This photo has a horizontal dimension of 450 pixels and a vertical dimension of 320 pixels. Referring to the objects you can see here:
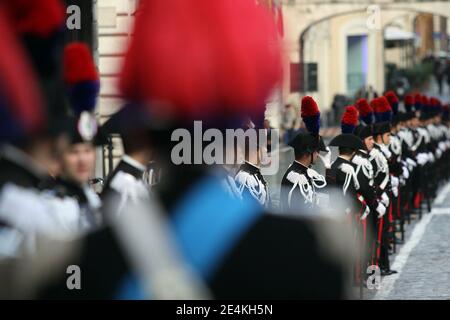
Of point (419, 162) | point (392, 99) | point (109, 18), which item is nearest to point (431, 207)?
point (419, 162)

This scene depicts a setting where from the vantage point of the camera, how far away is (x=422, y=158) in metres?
20.4

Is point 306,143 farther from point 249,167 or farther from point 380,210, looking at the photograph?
point 380,210

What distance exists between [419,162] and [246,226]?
1767 cm

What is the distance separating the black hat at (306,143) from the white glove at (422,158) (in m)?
9.26

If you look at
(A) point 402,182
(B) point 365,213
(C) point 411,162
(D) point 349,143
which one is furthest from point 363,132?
(C) point 411,162

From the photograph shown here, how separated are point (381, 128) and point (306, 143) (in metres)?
4.58

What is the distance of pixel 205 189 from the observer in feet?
8.29

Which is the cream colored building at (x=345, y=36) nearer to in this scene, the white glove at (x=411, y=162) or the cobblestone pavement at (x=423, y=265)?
the white glove at (x=411, y=162)

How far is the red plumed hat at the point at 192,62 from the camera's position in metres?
2.48

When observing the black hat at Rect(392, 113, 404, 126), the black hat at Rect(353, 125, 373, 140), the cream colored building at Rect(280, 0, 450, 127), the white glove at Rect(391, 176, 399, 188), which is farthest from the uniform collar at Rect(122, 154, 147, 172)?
the cream colored building at Rect(280, 0, 450, 127)

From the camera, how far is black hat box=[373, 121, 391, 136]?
14875mm

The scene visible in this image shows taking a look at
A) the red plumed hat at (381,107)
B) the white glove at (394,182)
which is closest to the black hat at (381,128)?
the red plumed hat at (381,107)

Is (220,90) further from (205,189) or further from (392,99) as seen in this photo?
(392,99)

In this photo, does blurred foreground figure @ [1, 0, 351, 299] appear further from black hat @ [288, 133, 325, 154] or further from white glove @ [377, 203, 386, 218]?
white glove @ [377, 203, 386, 218]
